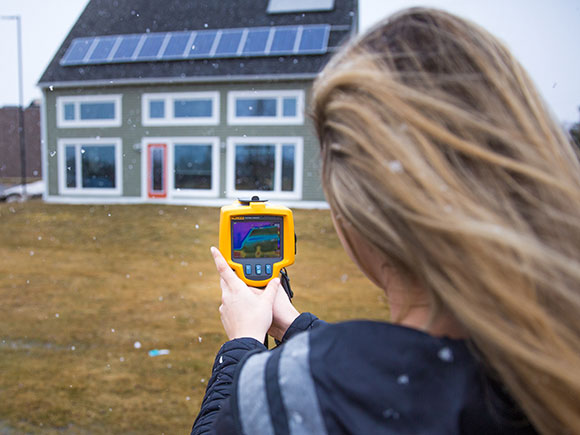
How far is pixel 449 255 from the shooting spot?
455mm

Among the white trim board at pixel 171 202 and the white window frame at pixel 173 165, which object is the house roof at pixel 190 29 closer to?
the white window frame at pixel 173 165

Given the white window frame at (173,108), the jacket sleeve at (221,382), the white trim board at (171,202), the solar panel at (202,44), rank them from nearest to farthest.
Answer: the jacket sleeve at (221,382) → the white trim board at (171,202) → the white window frame at (173,108) → the solar panel at (202,44)

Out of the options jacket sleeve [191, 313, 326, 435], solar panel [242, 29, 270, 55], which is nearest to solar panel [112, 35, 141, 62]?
solar panel [242, 29, 270, 55]

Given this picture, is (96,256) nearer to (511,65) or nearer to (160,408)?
(160,408)

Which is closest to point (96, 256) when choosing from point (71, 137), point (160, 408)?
point (160, 408)

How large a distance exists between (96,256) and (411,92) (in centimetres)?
544

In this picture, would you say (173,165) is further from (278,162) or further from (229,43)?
(229,43)

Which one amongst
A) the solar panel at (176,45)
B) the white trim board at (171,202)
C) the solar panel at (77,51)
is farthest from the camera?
the solar panel at (77,51)

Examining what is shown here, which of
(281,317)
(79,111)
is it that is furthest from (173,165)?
(281,317)

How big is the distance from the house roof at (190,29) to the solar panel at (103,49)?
22cm

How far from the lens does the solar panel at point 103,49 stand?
10.8 metres

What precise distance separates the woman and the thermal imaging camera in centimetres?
43

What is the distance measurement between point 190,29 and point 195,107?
273cm

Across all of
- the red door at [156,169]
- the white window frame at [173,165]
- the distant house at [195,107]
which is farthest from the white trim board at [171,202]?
the red door at [156,169]
